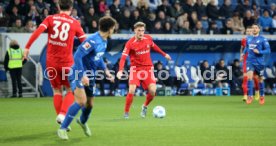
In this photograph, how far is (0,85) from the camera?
2688cm

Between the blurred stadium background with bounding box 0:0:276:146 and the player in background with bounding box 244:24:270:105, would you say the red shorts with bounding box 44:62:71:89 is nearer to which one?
the blurred stadium background with bounding box 0:0:276:146

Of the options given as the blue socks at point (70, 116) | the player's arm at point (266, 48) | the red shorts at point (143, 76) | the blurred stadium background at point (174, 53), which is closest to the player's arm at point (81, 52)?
the blue socks at point (70, 116)

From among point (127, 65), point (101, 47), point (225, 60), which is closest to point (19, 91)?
point (127, 65)

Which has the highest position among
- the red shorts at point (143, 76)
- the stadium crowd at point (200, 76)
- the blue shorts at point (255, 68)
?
the red shorts at point (143, 76)

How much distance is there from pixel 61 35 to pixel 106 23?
1255 millimetres

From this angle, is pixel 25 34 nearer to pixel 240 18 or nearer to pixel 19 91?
pixel 19 91

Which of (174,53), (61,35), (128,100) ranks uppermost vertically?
(61,35)

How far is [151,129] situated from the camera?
40.4 ft

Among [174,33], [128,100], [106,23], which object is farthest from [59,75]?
[174,33]

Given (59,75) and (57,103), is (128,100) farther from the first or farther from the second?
(59,75)

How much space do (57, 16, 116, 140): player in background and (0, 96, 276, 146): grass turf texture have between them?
34 cm

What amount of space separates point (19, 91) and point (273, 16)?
13712mm

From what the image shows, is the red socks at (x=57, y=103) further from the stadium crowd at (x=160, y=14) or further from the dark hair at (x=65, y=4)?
the stadium crowd at (x=160, y=14)

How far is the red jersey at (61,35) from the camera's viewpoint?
11977mm
